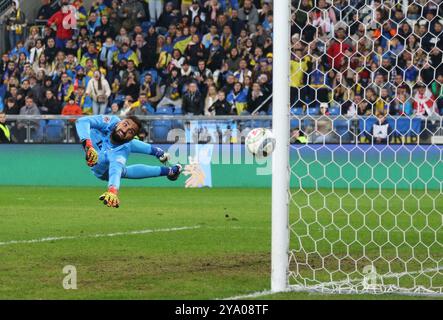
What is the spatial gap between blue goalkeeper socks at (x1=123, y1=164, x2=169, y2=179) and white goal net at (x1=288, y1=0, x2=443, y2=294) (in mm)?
1352

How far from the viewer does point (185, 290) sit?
26.6 feet

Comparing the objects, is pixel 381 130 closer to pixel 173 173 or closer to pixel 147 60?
pixel 147 60

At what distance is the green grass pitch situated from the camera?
8242 mm

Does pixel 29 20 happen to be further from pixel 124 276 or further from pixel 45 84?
pixel 124 276

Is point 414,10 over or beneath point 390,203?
over

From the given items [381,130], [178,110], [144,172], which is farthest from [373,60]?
[144,172]

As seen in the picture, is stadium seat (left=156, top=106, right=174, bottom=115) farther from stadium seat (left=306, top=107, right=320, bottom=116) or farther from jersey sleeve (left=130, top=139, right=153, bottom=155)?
jersey sleeve (left=130, top=139, right=153, bottom=155)

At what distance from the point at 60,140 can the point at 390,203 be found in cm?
672

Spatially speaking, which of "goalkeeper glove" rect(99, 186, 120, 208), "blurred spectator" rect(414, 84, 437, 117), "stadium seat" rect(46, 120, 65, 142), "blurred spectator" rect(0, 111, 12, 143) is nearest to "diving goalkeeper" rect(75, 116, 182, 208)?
"goalkeeper glove" rect(99, 186, 120, 208)

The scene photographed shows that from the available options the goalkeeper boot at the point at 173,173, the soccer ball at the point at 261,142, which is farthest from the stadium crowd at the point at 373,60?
the soccer ball at the point at 261,142

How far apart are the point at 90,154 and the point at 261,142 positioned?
1.64m

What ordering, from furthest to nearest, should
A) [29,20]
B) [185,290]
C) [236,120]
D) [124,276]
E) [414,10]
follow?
[29,20] → [236,120] → [414,10] → [124,276] → [185,290]

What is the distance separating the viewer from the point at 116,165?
995 centimetres

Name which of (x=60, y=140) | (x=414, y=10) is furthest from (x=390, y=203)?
(x=60, y=140)
